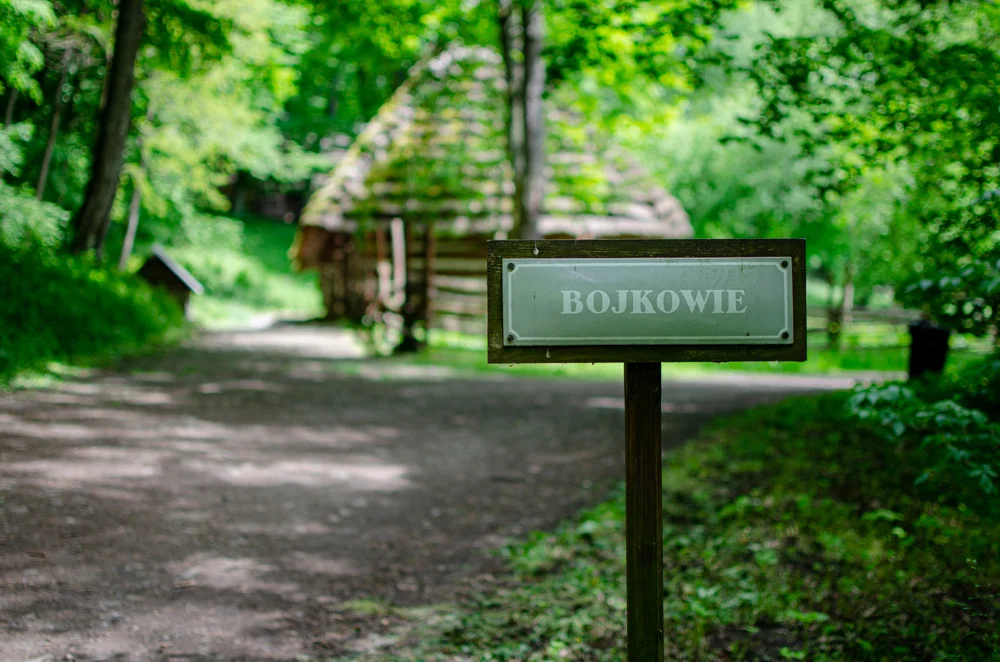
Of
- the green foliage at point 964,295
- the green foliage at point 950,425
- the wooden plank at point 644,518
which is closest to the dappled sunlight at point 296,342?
the green foliage at point 964,295

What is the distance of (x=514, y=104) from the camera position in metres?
11.7

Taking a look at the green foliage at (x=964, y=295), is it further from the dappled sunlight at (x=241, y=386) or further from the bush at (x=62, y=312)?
the bush at (x=62, y=312)

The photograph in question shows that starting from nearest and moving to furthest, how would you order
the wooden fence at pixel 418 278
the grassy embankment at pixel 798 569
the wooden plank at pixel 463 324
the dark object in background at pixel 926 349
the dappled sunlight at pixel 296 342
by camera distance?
the grassy embankment at pixel 798 569
the dark object in background at pixel 926 349
the dappled sunlight at pixel 296 342
the wooden fence at pixel 418 278
the wooden plank at pixel 463 324

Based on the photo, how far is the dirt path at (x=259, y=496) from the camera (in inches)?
141

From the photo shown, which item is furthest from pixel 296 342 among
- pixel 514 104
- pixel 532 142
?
pixel 532 142

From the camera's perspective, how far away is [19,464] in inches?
220

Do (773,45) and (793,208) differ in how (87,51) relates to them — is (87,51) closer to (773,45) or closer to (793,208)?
(773,45)

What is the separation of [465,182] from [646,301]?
14.1m

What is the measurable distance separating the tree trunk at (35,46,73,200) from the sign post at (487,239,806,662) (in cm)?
1260

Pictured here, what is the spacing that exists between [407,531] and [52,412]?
415 cm

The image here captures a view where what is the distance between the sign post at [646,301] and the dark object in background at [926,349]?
5.45 metres

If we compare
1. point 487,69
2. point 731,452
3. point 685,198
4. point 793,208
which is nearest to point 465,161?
point 487,69

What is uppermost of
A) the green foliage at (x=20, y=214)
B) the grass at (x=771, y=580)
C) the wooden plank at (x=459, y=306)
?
the green foliage at (x=20, y=214)

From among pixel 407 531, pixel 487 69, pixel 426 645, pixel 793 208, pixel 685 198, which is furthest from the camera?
pixel 685 198
